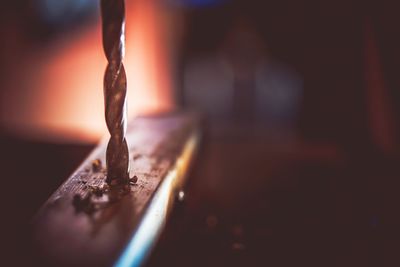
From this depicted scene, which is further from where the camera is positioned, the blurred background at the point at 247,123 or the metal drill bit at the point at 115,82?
the blurred background at the point at 247,123

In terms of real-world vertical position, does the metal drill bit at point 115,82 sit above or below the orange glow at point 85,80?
above

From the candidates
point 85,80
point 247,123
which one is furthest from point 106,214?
point 247,123

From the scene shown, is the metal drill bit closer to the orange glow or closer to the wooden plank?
the wooden plank

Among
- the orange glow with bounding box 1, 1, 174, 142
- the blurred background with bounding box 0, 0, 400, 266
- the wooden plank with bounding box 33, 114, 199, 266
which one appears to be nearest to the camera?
the wooden plank with bounding box 33, 114, 199, 266

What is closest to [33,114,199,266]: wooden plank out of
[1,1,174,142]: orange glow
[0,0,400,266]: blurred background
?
[0,0,400,266]: blurred background

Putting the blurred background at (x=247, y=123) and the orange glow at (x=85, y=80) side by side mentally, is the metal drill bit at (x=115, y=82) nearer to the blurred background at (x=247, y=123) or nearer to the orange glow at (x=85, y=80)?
the blurred background at (x=247, y=123)

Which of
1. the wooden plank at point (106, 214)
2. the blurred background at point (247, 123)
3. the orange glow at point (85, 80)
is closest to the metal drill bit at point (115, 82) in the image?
the wooden plank at point (106, 214)

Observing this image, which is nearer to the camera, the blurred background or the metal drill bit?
the metal drill bit

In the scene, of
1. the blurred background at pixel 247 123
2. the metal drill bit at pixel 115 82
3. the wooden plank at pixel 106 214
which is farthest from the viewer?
the blurred background at pixel 247 123
